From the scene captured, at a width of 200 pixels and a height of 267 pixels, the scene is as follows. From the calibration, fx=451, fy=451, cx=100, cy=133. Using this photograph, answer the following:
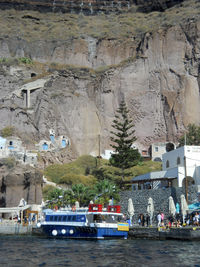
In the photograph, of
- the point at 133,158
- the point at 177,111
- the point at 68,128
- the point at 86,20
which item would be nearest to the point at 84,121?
the point at 68,128

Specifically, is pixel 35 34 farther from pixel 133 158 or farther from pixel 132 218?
pixel 132 218

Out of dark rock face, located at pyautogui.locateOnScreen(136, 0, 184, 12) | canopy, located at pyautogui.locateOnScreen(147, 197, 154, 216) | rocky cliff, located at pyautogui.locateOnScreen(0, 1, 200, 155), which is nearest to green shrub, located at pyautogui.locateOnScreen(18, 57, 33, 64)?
rocky cliff, located at pyautogui.locateOnScreen(0, 1, 200, 155)

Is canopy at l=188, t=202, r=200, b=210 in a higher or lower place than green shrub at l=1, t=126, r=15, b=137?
lower

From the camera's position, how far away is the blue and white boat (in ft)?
119

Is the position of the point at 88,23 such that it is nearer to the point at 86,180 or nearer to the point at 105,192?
the point at 86,180

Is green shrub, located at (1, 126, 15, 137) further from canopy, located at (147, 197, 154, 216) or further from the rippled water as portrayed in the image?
the rippled water

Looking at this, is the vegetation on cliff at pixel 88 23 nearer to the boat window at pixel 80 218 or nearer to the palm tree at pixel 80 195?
the palm tree at pixel 80 195

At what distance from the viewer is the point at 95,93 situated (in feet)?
282

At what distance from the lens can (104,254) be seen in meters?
27.2

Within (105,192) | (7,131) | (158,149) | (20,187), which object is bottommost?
(105,192)

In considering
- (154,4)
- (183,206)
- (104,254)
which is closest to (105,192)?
(183,206)

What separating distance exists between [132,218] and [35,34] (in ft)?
231

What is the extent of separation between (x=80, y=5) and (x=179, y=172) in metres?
80.2

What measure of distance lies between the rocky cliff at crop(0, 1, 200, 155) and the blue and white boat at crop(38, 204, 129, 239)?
39076 mm
